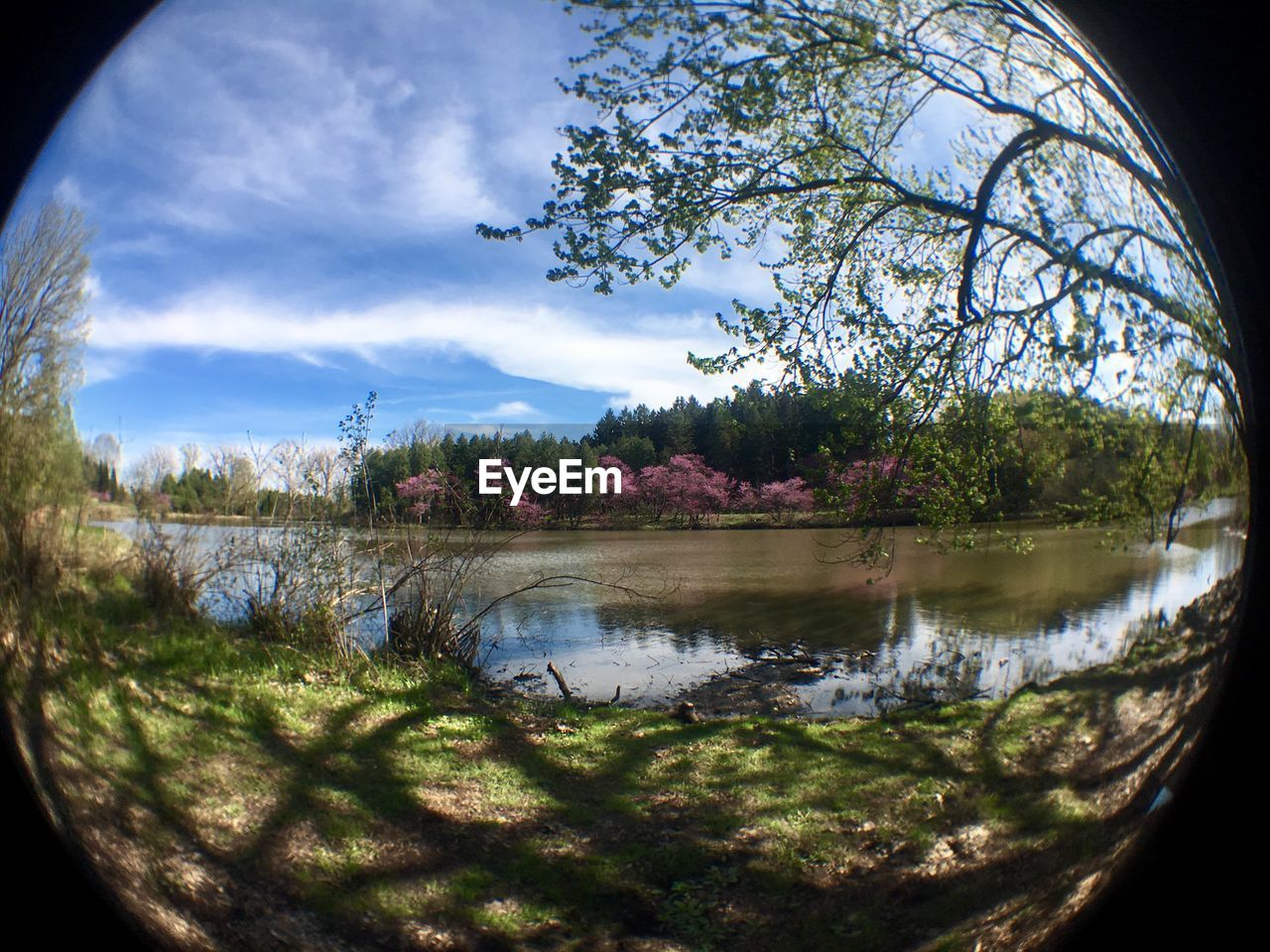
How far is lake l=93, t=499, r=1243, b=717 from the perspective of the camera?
5.93ft

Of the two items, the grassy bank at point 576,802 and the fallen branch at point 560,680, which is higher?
the fallen branch at point 560,680

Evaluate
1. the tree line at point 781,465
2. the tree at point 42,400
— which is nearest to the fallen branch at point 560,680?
the tree line at point 781,465

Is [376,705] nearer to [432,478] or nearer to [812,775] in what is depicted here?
[432,478]

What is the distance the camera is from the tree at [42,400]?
199 cm

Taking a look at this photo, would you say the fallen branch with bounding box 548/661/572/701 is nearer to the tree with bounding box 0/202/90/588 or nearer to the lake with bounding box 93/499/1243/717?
the lake with bounding box 93/499/1243/717

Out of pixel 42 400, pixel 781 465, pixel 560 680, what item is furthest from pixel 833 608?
pixel 42 400

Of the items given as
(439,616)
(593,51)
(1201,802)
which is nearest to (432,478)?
(439,616)

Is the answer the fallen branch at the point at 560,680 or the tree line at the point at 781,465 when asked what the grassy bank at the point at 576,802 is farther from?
the tree line at the point at 781,465

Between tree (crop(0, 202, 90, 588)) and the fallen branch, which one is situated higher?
tree (crop(0, 202, 90, 588))

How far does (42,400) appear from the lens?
204 centimetres

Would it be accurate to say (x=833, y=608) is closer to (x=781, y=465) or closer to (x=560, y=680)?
(x=781, y=465)

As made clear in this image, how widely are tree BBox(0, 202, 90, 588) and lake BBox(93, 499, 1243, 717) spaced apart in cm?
28

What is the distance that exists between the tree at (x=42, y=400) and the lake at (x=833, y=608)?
28 cm

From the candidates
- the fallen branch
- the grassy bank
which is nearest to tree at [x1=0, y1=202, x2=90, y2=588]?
the grassy bank
